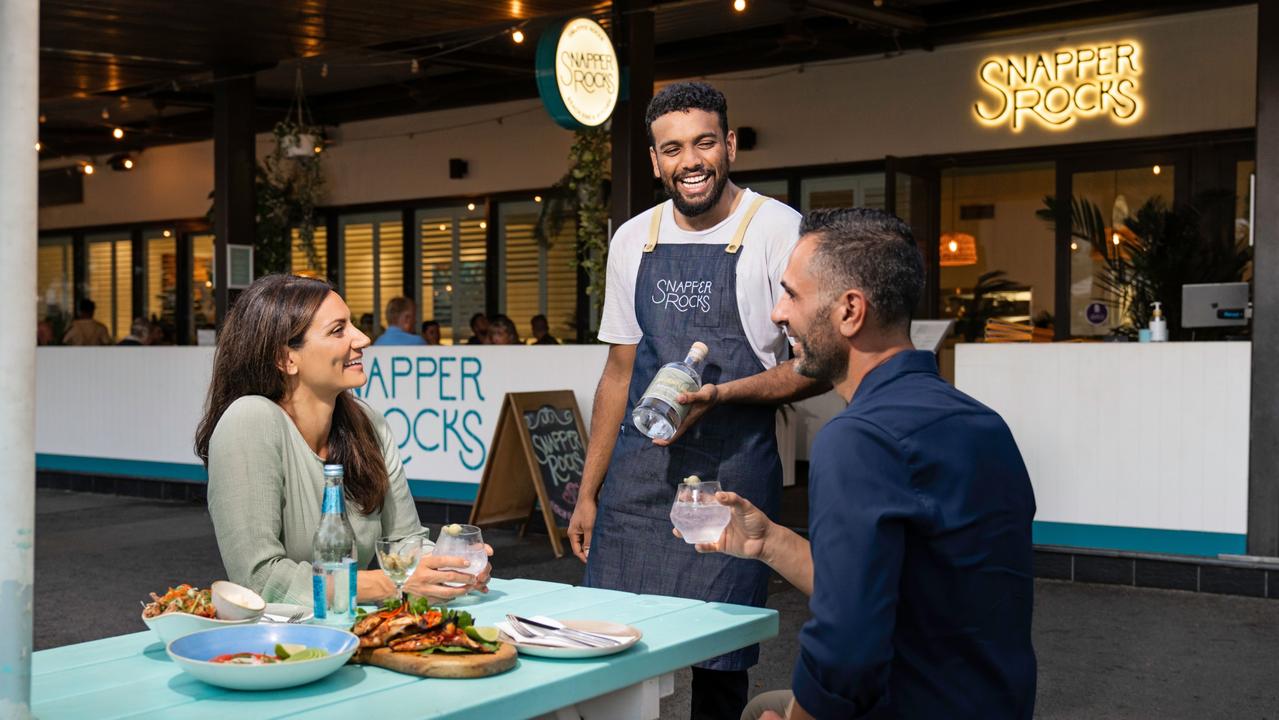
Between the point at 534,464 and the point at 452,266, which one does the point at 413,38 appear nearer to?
the point at 534,464

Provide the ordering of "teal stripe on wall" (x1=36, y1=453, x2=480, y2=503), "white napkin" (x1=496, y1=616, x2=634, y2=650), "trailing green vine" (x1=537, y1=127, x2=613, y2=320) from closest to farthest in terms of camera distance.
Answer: "white napkin" (x1=496, y1=616, x2=634, y2=650), "teal stripe on wall" (x1=36, y1=453, x2=480, y2=503), "trailing green vine" (x1=537, y1=127, x2=613, y2=320)

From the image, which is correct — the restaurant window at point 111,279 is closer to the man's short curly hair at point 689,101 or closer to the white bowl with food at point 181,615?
the man's short curly hair at point 689,101

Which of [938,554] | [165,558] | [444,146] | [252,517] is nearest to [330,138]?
[444,146]

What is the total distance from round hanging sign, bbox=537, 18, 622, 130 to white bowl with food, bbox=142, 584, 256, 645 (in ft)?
17.7

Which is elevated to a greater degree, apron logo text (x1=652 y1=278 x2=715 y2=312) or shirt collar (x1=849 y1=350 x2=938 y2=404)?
apron logo text (x1=652 y1=278 x2=715 y2=312)

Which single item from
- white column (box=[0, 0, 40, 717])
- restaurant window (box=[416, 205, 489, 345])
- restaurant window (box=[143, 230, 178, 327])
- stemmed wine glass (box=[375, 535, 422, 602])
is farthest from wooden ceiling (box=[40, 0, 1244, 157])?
white column (box=[0, 0, 40, 717])

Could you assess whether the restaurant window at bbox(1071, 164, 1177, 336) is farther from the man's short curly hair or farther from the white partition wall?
the man's short curly hair

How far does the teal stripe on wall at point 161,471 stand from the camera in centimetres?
828

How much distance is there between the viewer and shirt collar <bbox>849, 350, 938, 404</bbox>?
1795mm

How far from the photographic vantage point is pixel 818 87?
36.3ft

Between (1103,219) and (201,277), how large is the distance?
1017cm

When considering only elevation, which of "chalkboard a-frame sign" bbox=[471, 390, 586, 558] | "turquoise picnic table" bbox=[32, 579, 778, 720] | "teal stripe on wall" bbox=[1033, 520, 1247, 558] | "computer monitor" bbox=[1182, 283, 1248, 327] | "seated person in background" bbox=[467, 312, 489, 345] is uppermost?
"computer monitor" bbox=[1182, 283, 1248, 327]

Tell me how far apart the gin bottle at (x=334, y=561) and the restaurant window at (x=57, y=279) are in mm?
15837

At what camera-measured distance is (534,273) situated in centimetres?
1304
